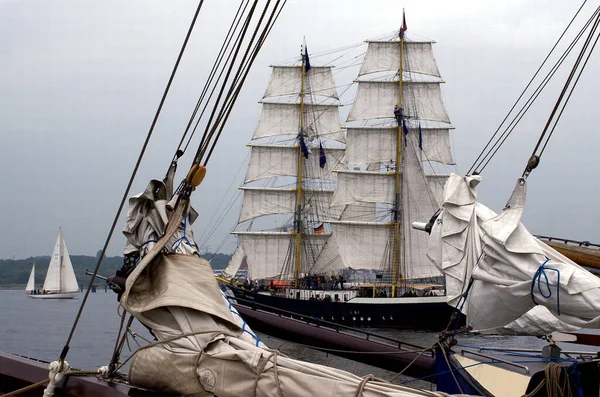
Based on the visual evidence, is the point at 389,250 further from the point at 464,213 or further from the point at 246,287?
the point at 464,213

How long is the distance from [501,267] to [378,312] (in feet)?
119

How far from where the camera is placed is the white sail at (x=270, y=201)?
1861 inches

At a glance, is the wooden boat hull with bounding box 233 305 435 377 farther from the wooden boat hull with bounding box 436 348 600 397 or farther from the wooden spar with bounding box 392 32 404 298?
the wooden spar with bounding box 392 32 404 298

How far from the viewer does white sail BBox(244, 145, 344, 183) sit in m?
47.9

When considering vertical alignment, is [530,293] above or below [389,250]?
below

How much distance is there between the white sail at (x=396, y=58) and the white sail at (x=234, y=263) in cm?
1419

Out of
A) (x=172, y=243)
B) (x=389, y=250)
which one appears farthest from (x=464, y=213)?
(x=389, y=250)

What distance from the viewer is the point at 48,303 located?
7669 centimetres

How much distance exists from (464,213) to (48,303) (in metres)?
76.8

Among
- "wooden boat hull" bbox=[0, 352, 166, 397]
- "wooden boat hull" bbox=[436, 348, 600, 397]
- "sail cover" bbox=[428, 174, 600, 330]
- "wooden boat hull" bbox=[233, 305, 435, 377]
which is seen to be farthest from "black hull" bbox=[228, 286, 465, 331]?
"wooden boat hull" bbox=[0, 352, 166, 397]

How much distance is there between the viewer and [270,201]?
47438mm

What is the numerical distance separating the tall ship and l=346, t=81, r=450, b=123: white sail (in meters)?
0.07

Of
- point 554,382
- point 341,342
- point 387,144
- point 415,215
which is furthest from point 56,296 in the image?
point 554,382

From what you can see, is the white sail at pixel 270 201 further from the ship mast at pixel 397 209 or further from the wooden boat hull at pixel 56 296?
the wooden boat hull at pixel 56 296
